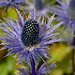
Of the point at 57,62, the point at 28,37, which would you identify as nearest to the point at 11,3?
the point at 28,37

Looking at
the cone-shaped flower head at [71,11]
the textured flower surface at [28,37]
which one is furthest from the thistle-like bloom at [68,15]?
the textured flower surface at [28,37]

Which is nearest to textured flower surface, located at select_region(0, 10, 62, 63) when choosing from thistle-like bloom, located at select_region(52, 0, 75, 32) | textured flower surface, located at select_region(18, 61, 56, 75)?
textured flower surface, located at select_region(18, 61, 56, 75)

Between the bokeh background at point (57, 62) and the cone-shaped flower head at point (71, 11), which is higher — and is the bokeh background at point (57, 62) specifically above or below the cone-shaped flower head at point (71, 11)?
below

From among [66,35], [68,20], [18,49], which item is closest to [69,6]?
[68,20]

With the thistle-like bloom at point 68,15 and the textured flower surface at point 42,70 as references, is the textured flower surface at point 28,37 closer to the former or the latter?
the textured flower surface at point 42,70

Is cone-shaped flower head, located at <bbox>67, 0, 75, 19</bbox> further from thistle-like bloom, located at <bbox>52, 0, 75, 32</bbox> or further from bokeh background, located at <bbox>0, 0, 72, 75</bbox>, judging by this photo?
bokeh background, located at <bbox>0, 0, 72, 75</bbox>

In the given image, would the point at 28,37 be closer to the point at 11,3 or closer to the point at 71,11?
the point at 11,3

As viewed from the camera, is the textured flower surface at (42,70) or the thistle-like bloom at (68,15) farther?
the thistle-like bloom at (68,15)

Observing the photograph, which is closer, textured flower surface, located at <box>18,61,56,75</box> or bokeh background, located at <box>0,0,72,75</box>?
textured flower surface, located at <box>18,61,56,75</box>
